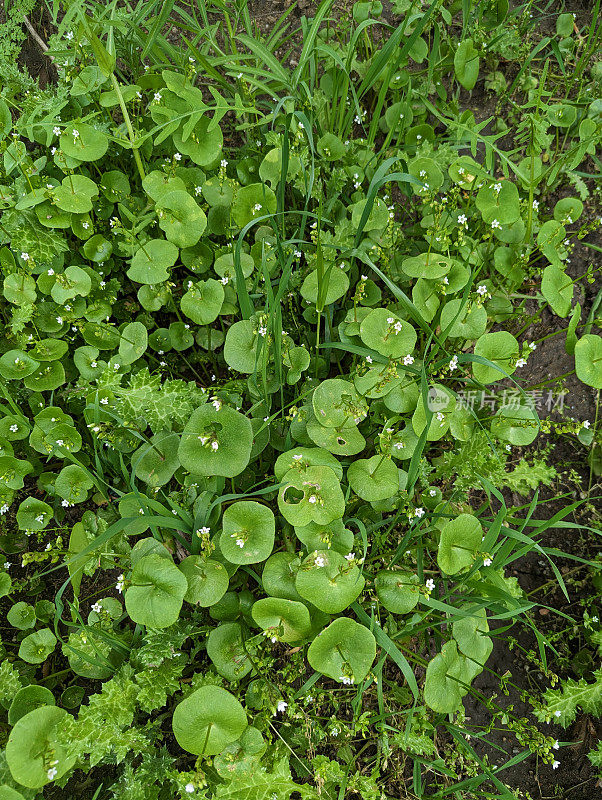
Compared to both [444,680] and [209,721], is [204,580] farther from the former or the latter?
[444,680]

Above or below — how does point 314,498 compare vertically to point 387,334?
below

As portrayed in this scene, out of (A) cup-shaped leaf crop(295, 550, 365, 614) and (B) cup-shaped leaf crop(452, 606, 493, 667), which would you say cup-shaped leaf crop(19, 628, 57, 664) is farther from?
(B) cup-shaped leaf crop(452, 606, 493, 667)

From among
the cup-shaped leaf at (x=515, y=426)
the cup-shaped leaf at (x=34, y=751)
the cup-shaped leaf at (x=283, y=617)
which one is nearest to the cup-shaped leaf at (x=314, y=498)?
the cup-shaped leaf at (x=283, y=617)

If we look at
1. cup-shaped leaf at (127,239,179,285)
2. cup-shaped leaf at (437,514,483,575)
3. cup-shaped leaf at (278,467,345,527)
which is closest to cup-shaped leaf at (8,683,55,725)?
cup-shaped leaf at (278,467,345,527)

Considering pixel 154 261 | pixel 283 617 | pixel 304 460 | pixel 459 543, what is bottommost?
pixel 283 617

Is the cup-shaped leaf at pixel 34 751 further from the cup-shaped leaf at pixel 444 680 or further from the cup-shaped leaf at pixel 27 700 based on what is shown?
the cup-shaped leaf at pixel 444 680

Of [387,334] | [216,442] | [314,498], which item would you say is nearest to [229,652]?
[314,498]

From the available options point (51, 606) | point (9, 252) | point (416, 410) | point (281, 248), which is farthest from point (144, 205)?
point (51, 606)
